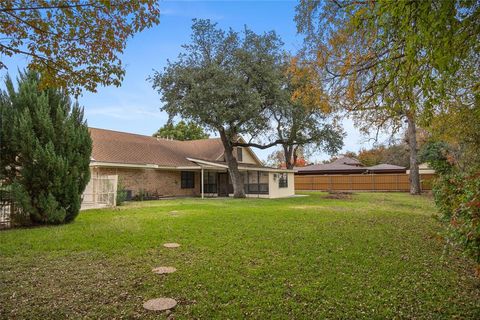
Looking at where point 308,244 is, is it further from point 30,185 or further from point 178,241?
point 30,185

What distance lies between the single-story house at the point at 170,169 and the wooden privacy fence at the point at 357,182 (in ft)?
23.9

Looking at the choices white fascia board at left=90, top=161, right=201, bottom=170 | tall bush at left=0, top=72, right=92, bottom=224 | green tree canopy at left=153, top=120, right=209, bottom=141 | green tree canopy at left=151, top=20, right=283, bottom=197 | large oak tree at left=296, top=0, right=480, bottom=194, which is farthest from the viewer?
green tree canopy at left=153, top=120, right=209, bottom=141

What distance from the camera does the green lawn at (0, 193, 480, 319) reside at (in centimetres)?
375

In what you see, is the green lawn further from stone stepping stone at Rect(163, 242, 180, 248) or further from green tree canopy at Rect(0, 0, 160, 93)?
green tree canopy at Rect(0, 0, 160, 93)

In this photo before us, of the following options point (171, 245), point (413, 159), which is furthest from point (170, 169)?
point (413, 159)

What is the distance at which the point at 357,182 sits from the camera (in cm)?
3105

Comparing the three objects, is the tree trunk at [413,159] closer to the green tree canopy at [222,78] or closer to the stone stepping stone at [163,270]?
the green tree canopy at [222,78]

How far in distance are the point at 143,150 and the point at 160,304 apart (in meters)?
20.4

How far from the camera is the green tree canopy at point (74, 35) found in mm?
4535

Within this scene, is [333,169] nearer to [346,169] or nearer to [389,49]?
[346,169]

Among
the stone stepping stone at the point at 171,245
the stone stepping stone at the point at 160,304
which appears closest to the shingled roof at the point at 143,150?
the stone stepping stone at the point at 171,245

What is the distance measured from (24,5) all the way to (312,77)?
22.7 feet

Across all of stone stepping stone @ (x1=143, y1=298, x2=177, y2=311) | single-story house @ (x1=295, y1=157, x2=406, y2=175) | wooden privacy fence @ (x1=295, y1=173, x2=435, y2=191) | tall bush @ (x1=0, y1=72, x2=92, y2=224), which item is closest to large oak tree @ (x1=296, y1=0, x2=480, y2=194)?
stone stepping stone @ (x1=143, y1=298, x2=177, y2=311)

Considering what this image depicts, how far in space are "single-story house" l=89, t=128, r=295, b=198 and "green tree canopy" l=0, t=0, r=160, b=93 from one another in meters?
14.3
